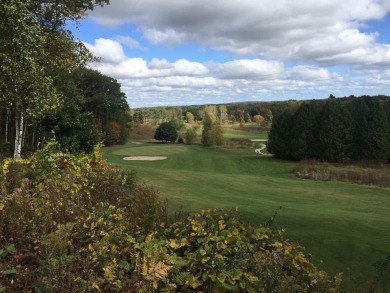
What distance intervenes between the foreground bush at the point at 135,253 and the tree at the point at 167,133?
82.1 metres

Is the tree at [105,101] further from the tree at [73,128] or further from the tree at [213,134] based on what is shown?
the tree at [73,128]

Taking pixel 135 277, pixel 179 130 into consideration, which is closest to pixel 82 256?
pixel 135 277

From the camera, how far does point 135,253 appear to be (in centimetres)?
482

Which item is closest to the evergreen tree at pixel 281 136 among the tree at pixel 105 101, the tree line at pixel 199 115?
the tree at pixel 105 101

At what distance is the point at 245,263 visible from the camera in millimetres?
4418

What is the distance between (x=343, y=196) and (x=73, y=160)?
1523 cm

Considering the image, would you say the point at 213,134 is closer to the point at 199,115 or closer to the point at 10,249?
the point at 10,249

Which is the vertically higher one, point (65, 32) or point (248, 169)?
point (65, 32)

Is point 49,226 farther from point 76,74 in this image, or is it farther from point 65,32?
point 76,74

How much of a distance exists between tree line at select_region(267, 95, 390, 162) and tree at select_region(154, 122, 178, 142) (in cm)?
3790

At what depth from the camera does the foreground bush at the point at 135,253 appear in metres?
4.34

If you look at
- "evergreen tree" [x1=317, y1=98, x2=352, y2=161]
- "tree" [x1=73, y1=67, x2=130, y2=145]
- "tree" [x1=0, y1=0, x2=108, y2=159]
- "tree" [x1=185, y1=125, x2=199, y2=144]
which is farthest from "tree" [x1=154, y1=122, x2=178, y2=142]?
"tree" [x1=0, y1=0, x2=108, y2=159]

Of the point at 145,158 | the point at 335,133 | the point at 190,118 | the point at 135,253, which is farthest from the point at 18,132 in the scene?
the point at 190,118

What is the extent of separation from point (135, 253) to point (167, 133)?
3304 inches
